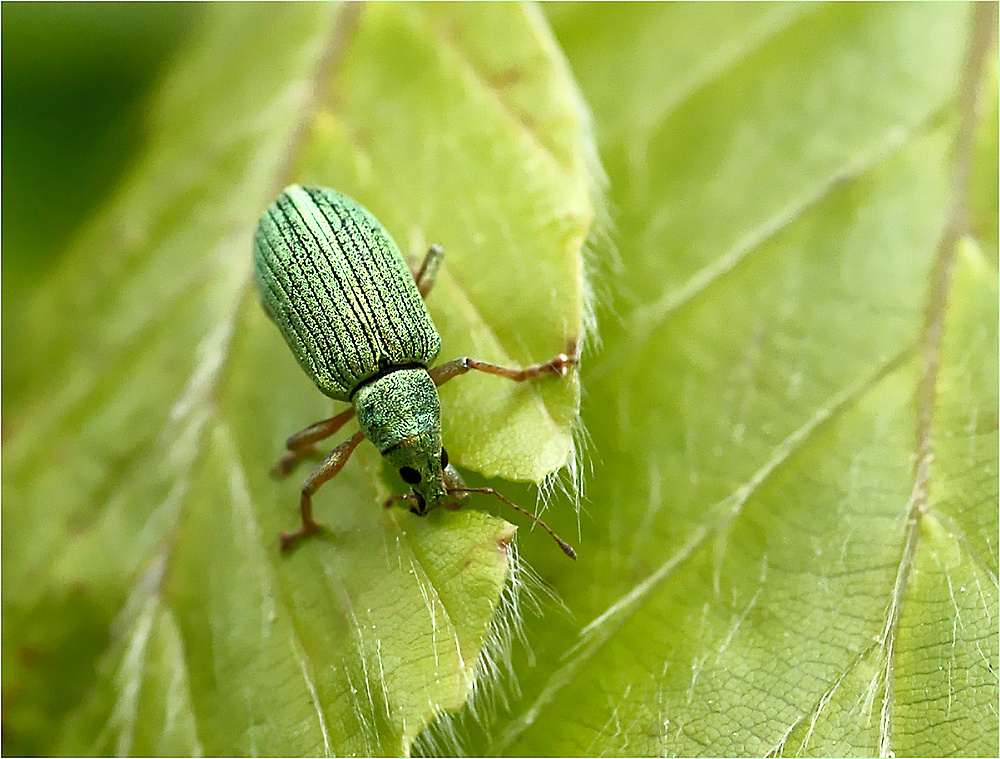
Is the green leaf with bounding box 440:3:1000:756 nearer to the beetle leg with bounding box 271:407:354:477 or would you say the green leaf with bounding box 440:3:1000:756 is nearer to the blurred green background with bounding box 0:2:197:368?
the beetle leg with bounding box 271:407:354:477

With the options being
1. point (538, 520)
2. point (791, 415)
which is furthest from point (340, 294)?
point (791, 415)

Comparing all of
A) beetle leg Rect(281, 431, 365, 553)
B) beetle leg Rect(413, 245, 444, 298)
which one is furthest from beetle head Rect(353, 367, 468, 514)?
beetle leg Rect(413, 245, 444, 298)

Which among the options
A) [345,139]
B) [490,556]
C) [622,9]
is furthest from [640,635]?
[622,9]

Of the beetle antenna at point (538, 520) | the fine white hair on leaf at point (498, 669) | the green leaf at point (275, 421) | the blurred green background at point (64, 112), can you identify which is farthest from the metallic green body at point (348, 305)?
the blurred green background at point (64, 112)

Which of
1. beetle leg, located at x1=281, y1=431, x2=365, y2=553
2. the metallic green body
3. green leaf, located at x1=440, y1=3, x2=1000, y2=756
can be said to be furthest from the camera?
the metallic green body

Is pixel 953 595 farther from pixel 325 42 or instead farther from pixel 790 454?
pixel 325 42

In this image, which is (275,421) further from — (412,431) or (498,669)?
(498,669)
